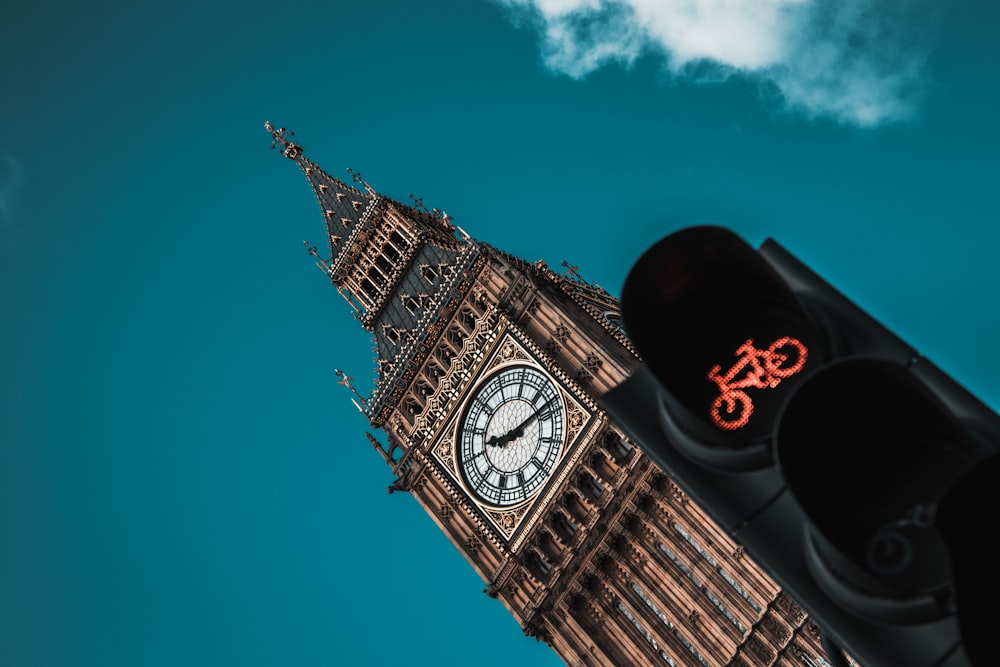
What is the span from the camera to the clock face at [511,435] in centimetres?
4281

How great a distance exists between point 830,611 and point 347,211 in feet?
181

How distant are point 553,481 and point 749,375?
3451 cm

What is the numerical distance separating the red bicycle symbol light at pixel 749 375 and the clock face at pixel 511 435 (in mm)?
34422

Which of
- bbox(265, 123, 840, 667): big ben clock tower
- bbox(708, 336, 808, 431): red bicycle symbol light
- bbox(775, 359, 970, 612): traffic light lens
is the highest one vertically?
bbox(265, 123, 840, 667): big ben clock tower

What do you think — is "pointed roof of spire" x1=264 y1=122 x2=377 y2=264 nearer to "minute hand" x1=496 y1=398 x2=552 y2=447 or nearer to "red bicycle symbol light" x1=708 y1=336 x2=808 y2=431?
"minute hand" x1=496 y1=398 x2=552 y2=447

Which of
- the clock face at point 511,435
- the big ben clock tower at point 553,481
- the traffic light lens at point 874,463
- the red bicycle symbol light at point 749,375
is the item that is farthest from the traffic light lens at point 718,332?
the clock face at point 511,435

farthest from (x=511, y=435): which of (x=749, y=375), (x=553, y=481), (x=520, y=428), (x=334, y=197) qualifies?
(x=749, y=375)

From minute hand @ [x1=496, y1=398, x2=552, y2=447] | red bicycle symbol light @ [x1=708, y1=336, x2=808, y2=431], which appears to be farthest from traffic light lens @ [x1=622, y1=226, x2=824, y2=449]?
minute hand @ [x1=496, y1=398, x2=552, y2=447]

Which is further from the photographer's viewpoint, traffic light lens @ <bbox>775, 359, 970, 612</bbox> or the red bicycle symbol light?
the red bicycle symbol light

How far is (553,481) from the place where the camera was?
42.0m

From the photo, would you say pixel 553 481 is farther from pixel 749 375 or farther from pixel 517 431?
pixel 749 375

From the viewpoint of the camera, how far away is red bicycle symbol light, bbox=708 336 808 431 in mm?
7820

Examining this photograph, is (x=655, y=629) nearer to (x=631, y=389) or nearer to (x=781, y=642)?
(x=781, y=642)

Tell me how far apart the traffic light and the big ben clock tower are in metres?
29.0
